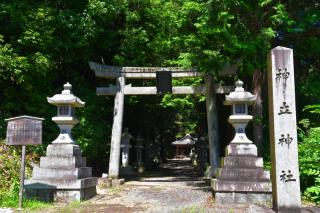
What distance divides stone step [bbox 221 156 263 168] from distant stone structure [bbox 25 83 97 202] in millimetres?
4045

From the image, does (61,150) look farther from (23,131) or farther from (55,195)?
(23,131)

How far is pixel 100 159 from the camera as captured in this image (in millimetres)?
19469

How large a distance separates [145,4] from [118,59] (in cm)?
309

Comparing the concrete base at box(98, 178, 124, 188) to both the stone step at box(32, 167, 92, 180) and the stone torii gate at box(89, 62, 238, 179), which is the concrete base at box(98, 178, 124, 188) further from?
the stone step at box(32, 167, 92, 180)

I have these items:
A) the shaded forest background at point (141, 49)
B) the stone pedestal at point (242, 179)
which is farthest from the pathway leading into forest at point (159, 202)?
the shaded forest background at point (141, 49)

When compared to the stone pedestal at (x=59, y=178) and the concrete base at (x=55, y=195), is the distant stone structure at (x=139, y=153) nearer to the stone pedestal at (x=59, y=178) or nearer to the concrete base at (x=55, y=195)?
the stone pedestal at (x=59, y=178)

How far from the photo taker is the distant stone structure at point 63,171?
10.4 m

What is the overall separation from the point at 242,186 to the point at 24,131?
226 inches

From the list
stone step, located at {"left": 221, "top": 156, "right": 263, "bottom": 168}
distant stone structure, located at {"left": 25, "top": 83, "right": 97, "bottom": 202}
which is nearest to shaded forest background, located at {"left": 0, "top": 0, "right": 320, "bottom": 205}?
distant stone structure, located at {"left": 25, "top": 83, "right": 97, "bottom": 202}

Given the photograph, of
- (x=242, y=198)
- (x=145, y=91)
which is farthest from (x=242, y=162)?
(x=145, y=91)

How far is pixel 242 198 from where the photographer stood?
1007 centimetres

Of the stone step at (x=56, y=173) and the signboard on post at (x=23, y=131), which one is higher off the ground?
the signboard on post at (x=23, y=131)

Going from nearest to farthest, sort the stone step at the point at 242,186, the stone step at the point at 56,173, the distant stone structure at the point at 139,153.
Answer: the stone step at the point at 242,186, the stone step at the point at 56,173, the distant stone structure at the point at 139,153

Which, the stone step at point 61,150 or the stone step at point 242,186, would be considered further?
the stone step at point 61,150
